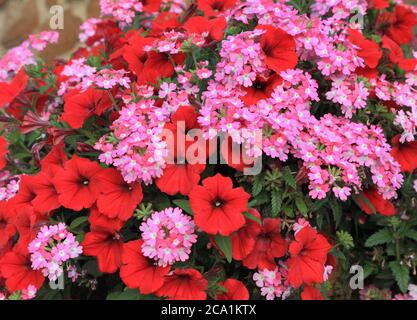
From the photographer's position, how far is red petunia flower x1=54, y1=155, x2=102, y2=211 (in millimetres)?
1630

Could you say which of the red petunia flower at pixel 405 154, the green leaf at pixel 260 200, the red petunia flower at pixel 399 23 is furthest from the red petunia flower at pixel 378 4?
the green leaf at pixel 260 200

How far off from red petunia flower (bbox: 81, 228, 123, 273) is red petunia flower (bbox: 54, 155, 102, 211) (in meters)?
0.09

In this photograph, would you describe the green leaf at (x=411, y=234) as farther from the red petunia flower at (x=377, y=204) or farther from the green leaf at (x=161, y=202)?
the green leaf at (x=161, y=202)

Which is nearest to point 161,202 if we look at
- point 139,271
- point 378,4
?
point 139,271

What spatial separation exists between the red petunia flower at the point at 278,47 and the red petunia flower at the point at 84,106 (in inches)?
22.2

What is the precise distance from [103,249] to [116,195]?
17 cm

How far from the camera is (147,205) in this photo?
1.65m

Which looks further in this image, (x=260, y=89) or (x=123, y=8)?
(x=123, y=8)

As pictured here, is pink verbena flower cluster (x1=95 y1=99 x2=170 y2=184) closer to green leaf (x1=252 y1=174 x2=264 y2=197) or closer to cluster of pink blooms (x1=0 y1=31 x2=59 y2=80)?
green leaf (x1=252 y1=174 x2=264 y2=197)

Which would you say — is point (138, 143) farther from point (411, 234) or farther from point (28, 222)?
point (411, 234)

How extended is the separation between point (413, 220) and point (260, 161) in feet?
2.15

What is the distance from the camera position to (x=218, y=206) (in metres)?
1.53

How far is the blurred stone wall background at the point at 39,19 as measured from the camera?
3.59 metres

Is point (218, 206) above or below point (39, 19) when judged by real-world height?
above
